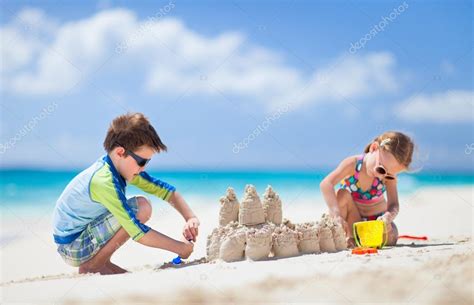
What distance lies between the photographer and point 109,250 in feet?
12.1

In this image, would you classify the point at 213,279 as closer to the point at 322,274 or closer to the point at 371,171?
the point at 322,274

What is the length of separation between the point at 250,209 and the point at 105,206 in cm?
96

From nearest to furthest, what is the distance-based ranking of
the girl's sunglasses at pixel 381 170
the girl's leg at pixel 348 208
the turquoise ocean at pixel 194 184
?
the girl's sunglasses at pixel 381 170
the girl's leg at pixel 348 208
the turquoise ocean at pixel 194 184

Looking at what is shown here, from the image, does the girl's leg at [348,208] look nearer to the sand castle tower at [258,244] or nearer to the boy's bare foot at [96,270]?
the sand castle tower at [258,244]

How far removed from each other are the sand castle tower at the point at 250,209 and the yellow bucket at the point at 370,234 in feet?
3.08

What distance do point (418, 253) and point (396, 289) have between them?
0.99m

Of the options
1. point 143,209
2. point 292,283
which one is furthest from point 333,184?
point 292,283

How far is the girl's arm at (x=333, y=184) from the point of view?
14.4 feet

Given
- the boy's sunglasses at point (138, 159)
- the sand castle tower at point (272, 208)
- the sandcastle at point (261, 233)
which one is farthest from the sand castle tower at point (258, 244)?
the boy's sunglasses at point (138, 159)

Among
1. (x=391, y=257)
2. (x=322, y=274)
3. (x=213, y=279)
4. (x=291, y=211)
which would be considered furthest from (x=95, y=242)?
(x=291, y=211)

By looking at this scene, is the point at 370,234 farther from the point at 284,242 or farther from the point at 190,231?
the point at 190,231

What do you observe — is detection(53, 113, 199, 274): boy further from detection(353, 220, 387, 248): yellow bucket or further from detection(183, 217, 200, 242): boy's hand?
detection(353, 220, 387, 248): yellow bucket

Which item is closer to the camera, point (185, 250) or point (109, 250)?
point (185, 250)

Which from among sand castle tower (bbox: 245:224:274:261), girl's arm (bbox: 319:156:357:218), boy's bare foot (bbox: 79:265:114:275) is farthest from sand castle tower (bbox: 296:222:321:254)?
boy's bare foot (bbox: 79:265:114:275)
